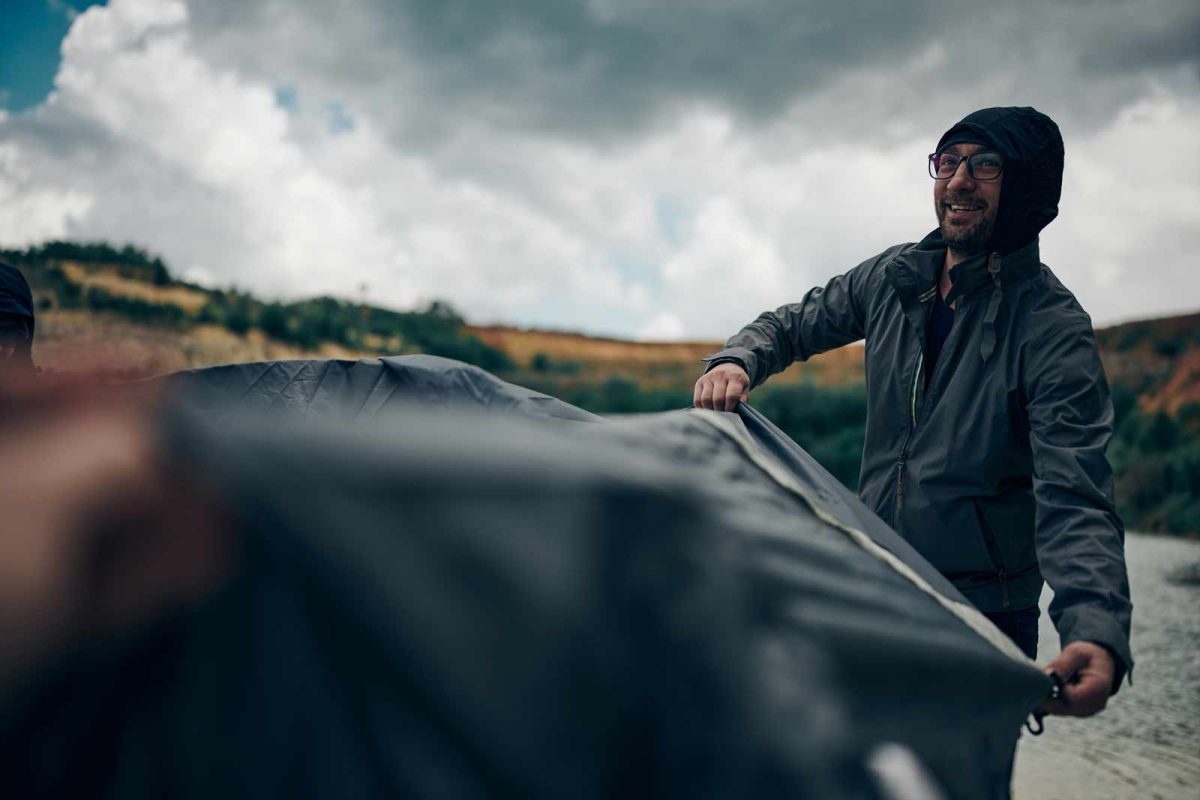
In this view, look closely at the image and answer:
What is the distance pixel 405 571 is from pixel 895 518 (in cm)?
168

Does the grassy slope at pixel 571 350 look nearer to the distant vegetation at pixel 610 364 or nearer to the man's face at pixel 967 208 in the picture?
the distant vegetation at pixel 610 364

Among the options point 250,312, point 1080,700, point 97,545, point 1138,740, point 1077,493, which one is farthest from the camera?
point 250,312

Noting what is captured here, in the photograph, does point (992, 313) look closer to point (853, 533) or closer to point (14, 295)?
point (853, 533)

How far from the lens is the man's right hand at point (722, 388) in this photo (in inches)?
80.0

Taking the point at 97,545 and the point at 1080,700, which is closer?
the point at 97,545

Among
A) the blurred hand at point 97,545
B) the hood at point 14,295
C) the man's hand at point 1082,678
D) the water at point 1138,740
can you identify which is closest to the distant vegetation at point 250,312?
the hood at point 14,295

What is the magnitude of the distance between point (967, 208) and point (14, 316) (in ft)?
8.29

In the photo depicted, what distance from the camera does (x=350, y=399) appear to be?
1.90 meters

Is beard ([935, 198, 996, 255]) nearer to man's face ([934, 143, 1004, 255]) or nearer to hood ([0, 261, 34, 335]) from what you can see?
man's face ([934, 143, 1004, 255])

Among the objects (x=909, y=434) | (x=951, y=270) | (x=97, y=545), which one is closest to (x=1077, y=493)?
(x=909, y=434)

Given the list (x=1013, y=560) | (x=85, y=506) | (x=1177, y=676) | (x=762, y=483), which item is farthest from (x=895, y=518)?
(x=1177, y=676)

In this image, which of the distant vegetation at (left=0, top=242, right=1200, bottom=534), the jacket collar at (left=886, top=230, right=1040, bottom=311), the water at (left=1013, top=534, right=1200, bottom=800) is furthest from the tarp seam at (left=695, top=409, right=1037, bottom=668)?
the distant vegetation at (left=0, top=242, right=1200, bottom=534)

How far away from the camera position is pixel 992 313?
7.16 feet

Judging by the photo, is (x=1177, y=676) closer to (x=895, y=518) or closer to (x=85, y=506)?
(x=895, y=518)
